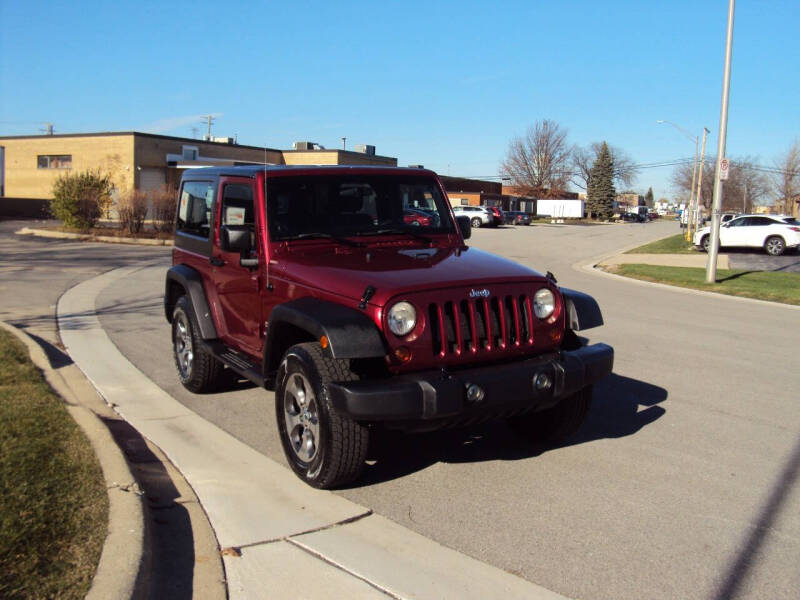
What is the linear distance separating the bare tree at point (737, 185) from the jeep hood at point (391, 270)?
8393 cm

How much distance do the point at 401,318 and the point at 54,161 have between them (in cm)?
4768

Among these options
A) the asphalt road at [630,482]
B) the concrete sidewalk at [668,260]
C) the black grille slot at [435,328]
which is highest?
the black grille slot at [435,328]

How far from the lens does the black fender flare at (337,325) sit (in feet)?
13.3

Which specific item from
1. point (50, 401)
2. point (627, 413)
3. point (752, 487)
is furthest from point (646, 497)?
point (50, 401)

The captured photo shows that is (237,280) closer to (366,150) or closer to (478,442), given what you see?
(478,442)

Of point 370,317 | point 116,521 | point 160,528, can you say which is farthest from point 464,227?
point 116,521

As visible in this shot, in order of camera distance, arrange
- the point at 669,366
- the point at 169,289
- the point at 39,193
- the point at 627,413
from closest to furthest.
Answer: the point at 627,413 < the point at 169,289 < the point at 669,366 < the point at 39,193

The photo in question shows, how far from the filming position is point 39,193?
47.5 meters

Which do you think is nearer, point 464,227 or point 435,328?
point 435,328

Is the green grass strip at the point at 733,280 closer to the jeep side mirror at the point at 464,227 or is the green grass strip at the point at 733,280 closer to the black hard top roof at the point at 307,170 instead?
the jeep side mirror at the point at 464,227

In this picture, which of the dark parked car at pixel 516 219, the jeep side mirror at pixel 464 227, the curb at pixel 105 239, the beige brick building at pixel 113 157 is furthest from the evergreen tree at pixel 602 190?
the jeep side mirror at pixel 464 227

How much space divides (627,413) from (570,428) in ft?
4.08

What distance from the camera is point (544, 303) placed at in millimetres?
4824

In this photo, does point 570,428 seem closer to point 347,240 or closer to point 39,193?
point 347,240
